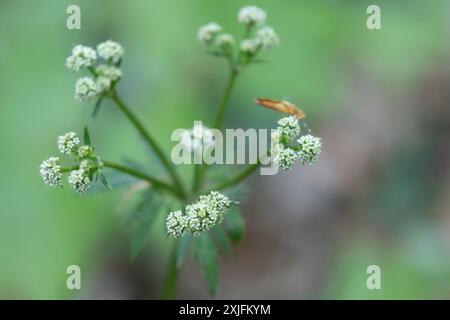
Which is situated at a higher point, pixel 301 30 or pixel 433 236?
pixel 301 30

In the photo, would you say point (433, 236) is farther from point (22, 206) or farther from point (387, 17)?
point (22, 206)

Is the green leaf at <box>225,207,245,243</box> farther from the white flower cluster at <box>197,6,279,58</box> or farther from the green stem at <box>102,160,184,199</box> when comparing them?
the white flower cluster at <box>197,6,279,58</box>

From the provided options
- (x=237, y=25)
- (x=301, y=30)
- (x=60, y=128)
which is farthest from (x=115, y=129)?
(x=301, y=30)

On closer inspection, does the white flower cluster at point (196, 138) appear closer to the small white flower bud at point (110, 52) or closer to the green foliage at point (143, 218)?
the green foliage at point (143, 218)

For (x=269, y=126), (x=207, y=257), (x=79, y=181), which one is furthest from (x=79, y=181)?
(x=269, y=126)

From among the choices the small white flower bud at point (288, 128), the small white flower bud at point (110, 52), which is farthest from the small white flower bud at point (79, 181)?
the small white flower bud at point (288, 128)

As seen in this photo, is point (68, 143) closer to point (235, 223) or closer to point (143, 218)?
point (143, 218)
